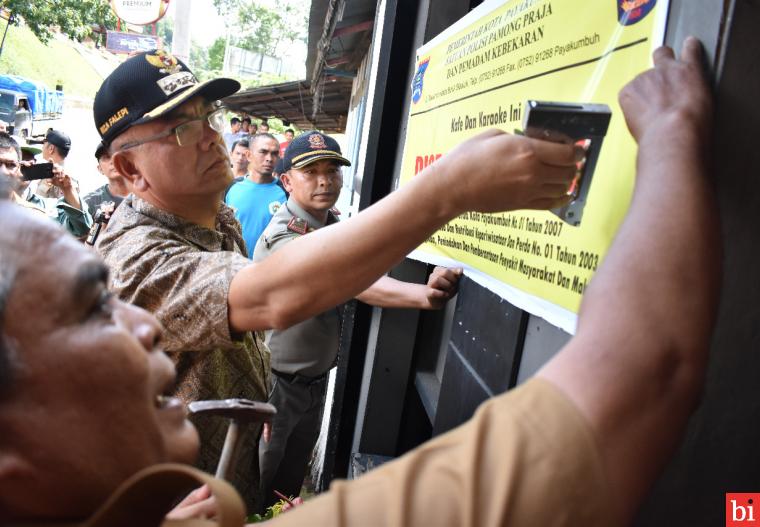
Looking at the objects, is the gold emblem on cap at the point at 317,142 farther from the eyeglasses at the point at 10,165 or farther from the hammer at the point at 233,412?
the hammer at the point at 233,412

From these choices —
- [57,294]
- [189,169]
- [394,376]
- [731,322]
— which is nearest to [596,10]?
[731,322]

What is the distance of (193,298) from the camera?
161 centimetres

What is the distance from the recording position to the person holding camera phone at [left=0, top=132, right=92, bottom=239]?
4.52 m

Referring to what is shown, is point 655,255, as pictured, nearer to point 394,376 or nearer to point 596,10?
point 596,10

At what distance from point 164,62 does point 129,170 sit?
0.38 m

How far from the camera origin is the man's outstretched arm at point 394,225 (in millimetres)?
1066

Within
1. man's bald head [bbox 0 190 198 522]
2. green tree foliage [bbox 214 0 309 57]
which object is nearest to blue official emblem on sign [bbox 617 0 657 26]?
man's bald head [bbox 0 190 198 522]

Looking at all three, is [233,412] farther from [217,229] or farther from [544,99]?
[544,99]

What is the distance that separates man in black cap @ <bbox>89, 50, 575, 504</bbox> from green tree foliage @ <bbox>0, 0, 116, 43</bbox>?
16.9 meters

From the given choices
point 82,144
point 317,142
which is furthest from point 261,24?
point 317,142

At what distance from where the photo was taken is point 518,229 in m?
1.46

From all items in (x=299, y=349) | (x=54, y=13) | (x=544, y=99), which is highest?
(x=54, y=13)

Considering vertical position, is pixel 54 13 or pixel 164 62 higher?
pixel 54 13

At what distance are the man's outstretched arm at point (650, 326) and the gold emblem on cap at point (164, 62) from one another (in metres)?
1.64
